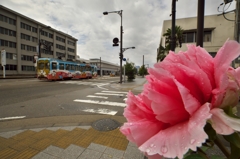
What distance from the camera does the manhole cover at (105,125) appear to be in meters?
4.13

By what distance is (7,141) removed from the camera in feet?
10.6

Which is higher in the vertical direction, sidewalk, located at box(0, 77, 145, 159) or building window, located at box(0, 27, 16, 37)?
building window, located at box(0, 27, 16, 37)

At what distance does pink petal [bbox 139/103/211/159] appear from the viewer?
1.10 ft

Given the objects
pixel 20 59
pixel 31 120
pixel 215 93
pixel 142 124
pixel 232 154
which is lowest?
pixel 31 120

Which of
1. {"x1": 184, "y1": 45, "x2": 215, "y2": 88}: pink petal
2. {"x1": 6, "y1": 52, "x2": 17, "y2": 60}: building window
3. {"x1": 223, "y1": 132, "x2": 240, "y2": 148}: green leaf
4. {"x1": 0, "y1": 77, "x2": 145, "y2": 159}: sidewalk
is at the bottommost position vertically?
{"x1": 0, "y1": 77, "x2": 145, "y2": 159}: sidewalk

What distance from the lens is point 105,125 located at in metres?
4.38

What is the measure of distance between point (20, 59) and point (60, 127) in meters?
48.1

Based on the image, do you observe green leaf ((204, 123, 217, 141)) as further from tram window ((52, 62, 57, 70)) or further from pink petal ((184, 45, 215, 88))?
tram window ((52, 62, 57, 70))

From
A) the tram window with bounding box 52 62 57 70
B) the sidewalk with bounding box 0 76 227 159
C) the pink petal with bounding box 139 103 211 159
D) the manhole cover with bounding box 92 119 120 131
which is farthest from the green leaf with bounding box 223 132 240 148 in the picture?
the tram window with bounding box 52 62 57 70

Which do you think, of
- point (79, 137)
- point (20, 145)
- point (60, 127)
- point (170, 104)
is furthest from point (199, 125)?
point (60, 127)

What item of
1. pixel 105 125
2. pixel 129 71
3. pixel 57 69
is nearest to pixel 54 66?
pixel 57 69

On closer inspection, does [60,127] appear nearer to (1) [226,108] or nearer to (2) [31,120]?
(2) [31,120]

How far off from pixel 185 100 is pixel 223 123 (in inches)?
4.4

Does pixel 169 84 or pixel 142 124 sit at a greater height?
pixel 169 84
